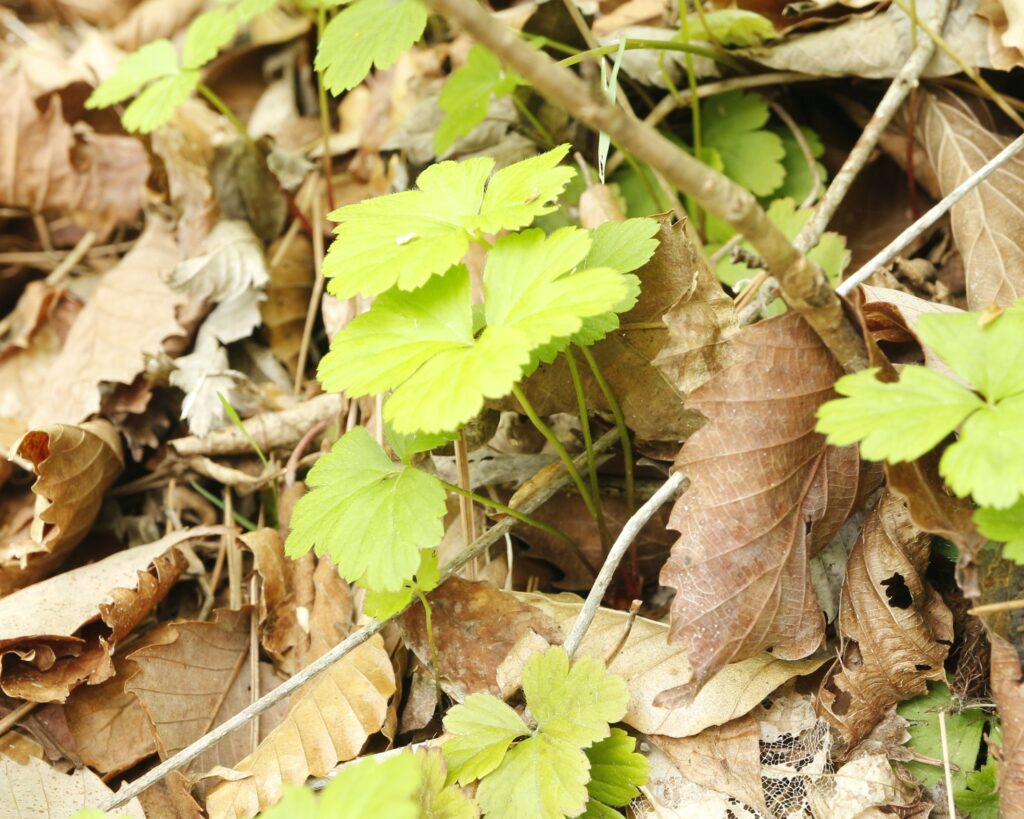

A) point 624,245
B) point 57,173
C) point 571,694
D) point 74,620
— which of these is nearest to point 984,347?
point 624,245

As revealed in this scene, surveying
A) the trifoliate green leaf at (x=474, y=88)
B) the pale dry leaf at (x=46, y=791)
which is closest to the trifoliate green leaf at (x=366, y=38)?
the trifoliate green leaf at (x=474, y=88)

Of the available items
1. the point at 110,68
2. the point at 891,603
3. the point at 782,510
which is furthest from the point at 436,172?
the point at 110,68

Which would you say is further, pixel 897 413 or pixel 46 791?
pixel 46 791

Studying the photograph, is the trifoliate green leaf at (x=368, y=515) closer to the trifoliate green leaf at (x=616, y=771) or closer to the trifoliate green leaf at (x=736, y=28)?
the trifoliate green leaf at (x=616, y=771)

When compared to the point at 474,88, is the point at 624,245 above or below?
below

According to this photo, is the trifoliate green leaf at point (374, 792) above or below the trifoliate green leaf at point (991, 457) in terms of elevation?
below

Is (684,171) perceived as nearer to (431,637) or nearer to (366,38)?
(431,637)
